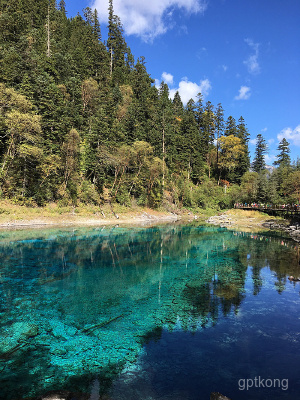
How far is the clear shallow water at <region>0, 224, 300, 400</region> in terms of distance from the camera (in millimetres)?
4926

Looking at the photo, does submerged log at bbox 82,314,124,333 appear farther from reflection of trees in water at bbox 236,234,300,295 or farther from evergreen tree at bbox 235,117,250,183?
evergreen tree at bbox 235,117,250,183

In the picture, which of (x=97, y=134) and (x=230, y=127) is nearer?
(x=97, y=134)

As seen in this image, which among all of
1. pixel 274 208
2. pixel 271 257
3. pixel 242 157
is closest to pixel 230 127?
pixel 242 157

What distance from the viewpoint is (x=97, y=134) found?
37.2 metres

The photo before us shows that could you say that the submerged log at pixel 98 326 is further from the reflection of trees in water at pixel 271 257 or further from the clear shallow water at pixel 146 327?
the reflection of trees in water at pixel 271 257

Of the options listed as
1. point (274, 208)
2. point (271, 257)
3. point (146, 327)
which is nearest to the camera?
point (146, 327)

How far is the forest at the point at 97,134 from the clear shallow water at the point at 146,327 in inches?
732

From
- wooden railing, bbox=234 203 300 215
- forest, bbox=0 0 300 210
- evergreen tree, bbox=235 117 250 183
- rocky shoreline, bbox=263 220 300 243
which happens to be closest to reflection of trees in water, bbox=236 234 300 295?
rocky shoreline, bbox=263 220 300 243

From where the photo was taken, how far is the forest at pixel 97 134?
30.1 meters

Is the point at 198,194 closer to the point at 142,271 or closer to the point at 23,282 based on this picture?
the point at 142,271

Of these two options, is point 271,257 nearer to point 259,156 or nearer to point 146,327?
point 146,327

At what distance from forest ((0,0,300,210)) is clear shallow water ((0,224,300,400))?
61.0 feet

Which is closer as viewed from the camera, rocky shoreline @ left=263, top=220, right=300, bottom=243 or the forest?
rocky shoreline @ left=263, top=220, right=300, bottom=243

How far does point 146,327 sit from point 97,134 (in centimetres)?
3461
